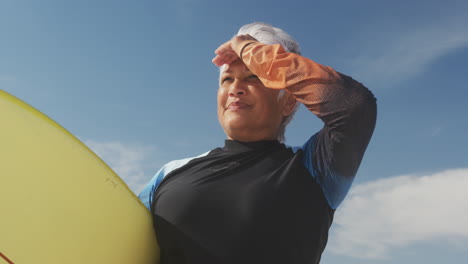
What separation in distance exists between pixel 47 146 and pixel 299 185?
87cm

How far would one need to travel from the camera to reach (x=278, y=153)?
204 centimetres

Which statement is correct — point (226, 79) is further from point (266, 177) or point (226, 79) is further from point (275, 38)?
point (266, 177)

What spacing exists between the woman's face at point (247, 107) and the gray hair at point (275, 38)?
7cm

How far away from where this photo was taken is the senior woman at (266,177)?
178 cm

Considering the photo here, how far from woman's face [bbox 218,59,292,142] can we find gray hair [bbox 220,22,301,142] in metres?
0.07

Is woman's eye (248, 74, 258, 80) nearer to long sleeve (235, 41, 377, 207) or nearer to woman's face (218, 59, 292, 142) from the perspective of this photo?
woman's face (218, 59, 292, 142)

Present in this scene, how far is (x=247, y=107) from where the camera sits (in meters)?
2.10

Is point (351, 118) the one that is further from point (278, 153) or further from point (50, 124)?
point (50, 124)

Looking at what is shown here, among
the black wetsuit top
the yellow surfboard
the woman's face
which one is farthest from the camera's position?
the woman's face

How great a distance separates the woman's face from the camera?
2.09m

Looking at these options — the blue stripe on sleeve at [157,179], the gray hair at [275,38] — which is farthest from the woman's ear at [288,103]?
the blue stripe on sleeve at [157,179]

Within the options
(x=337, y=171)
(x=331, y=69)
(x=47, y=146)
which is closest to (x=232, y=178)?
(x=337, y=171)

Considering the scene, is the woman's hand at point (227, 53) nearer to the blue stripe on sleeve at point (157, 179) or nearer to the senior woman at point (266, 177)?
the senior woman at point (266, 177)

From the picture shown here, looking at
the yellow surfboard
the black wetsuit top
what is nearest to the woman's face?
the black wetsuit top
